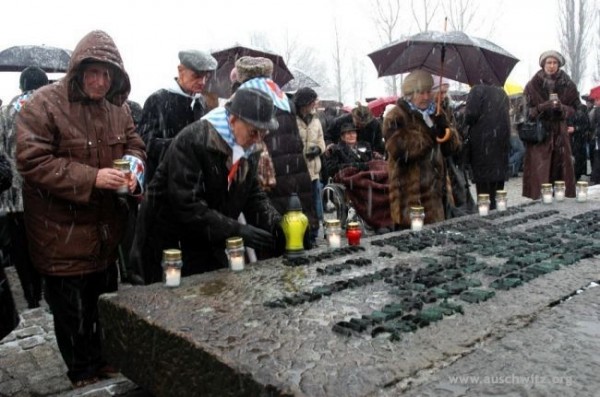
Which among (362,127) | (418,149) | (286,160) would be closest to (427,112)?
(418,149)

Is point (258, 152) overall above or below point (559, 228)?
above

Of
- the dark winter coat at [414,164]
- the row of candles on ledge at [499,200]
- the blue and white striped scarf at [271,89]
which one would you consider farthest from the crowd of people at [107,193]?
the dark winter coat at [414,164]

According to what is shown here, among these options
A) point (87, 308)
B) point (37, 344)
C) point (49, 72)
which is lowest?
point (37, 344)

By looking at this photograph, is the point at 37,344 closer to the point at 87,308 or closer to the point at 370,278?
the point at 87,308

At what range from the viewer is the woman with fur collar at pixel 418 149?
4586 mm

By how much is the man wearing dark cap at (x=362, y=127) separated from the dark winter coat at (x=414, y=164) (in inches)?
126

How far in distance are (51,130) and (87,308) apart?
0.98m

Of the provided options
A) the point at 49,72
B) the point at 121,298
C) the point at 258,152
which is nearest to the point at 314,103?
the point at 49,72

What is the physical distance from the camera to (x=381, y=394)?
1.56 metres

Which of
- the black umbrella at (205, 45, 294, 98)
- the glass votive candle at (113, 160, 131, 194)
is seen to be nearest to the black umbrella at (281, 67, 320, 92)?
the black umbrella at (205, 45, 294, 98)

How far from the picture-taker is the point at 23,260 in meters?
3.74

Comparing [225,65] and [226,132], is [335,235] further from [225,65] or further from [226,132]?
[225,65]

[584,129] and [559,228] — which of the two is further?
[584,129]

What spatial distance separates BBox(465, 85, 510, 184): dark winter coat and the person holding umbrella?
16.2 inches
